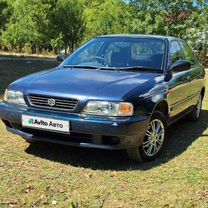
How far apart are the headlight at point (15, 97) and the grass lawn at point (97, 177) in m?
0.68

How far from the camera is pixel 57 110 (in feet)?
16.1

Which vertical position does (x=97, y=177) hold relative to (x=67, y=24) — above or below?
above

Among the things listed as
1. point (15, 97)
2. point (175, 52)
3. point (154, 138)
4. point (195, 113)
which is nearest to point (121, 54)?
point (175, 52)

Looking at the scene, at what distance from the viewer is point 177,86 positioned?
240 inches

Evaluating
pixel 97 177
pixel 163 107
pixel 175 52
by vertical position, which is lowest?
pixel 97 177

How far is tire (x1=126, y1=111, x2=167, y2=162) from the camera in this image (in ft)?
17.0

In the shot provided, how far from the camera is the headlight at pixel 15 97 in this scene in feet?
17.0

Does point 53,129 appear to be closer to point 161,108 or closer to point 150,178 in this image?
point 150,178

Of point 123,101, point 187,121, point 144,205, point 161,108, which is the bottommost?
point 187,121

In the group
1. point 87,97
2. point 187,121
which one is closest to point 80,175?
point 87,97

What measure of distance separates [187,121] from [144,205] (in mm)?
4036

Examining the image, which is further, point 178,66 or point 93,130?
point 178,66

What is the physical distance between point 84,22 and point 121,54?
2323 centimetres

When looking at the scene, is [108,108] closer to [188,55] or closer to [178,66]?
[178,66]
